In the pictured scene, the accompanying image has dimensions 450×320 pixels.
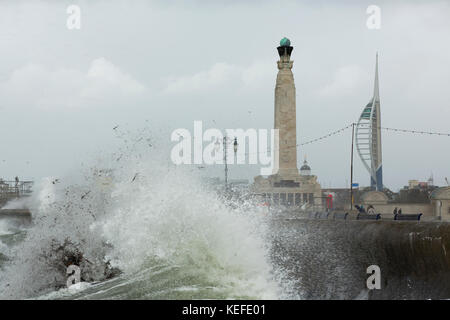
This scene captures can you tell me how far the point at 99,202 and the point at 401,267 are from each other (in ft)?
22.0

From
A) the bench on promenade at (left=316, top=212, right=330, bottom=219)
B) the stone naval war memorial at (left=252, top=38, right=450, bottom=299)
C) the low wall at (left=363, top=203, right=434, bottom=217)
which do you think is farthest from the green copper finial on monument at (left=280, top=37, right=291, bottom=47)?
the stone naval war memorial at (left=252, top=38, right=450, bottom=299)

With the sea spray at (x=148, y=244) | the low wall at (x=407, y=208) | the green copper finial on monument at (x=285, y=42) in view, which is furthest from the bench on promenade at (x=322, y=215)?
the green copper finial on monument at (x=285, y=42)

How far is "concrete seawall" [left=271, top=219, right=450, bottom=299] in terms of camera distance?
7973 mm

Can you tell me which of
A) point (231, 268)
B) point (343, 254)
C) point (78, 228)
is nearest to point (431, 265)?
point (343, 254)

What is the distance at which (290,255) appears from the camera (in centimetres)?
1064

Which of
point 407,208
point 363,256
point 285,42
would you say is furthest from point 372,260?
point 285,42

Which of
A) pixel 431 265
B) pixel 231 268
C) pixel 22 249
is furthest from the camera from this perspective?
pixel 22 249

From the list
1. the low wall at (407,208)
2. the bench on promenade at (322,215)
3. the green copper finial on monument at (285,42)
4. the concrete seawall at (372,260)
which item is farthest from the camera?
the green copper finial on monument at (285,42)

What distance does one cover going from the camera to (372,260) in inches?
362

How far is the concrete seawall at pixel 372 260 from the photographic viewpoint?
26.2ft

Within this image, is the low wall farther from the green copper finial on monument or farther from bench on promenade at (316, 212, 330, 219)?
the green copper finial on monument

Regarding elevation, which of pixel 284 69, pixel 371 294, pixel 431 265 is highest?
pixel 284 69

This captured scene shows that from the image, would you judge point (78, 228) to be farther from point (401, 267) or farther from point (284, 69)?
point (284, 69)

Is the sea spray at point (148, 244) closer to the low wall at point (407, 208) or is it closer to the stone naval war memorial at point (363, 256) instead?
the stone naval war memorial at point (363, 256)
